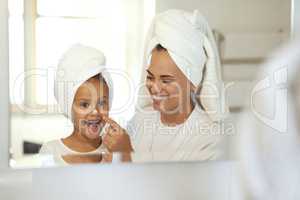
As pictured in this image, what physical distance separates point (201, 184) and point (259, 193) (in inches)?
13.7

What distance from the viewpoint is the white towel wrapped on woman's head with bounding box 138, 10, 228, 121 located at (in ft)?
4.37

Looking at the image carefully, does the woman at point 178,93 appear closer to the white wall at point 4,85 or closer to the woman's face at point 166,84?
the woman's face at point 166,84

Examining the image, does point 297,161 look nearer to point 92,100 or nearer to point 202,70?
point 202,70

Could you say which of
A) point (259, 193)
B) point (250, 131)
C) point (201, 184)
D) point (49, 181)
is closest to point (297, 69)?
point (250, 131)

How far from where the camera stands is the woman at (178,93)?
1335 mm

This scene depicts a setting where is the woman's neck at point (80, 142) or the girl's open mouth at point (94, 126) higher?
the girl's open mouth at point (94, 126)

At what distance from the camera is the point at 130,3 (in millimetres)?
1311

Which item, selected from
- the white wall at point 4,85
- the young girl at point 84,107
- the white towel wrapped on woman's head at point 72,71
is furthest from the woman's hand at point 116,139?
the white wall at point 4,85

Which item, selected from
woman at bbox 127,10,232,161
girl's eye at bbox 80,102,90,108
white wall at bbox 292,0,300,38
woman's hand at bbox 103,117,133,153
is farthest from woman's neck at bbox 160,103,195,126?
white wall at bbox 292,0,300,38

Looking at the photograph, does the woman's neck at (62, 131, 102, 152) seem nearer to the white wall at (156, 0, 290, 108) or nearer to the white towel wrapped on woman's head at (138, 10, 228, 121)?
the white towel wrapped on woman's head at (138, 10, 228, 121)

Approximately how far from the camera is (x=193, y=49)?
135 centimetres

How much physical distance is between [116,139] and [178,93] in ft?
0.76

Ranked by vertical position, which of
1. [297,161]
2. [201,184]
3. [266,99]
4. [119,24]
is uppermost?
[119,24]

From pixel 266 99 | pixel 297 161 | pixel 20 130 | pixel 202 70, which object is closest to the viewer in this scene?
pixel 297 161
